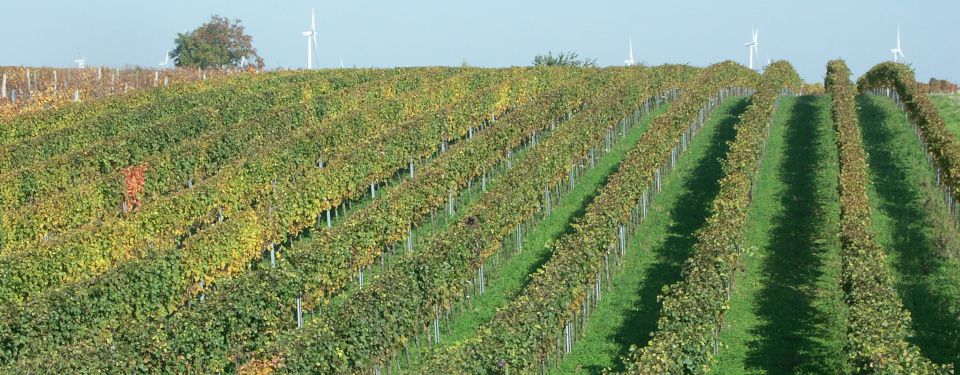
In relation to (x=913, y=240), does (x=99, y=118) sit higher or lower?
A: higher

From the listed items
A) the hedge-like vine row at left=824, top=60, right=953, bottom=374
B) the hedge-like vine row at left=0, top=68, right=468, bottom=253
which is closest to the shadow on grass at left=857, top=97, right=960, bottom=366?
the hedge-like vine row at left=824, top=60, right=953, bottom=374

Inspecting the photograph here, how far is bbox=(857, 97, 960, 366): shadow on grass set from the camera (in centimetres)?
2522

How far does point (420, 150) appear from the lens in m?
44.1

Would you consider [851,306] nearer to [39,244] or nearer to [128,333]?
[128,333]

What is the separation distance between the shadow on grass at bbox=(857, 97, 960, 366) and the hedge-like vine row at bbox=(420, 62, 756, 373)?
29.7 ft

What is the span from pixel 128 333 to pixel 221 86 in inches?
1854

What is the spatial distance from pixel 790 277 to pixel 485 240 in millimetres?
10071

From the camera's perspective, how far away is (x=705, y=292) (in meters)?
24.3

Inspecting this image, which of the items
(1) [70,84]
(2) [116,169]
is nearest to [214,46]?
(1) [70,84]

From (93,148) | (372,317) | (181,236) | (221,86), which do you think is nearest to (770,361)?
(372,317)

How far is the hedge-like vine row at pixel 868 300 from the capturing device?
19734mm

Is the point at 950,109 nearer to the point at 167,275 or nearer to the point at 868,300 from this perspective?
the point at 868,300

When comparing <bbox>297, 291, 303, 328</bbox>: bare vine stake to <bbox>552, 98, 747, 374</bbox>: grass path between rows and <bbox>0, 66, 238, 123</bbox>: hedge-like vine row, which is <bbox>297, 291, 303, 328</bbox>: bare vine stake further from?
<bbox>0, 66, 238, 123</bbox>: hedge-like vine row

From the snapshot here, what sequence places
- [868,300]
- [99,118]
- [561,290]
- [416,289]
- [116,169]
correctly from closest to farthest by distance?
[868,300] → [561,290] → [416,289] → [116,169] → [99,118]
